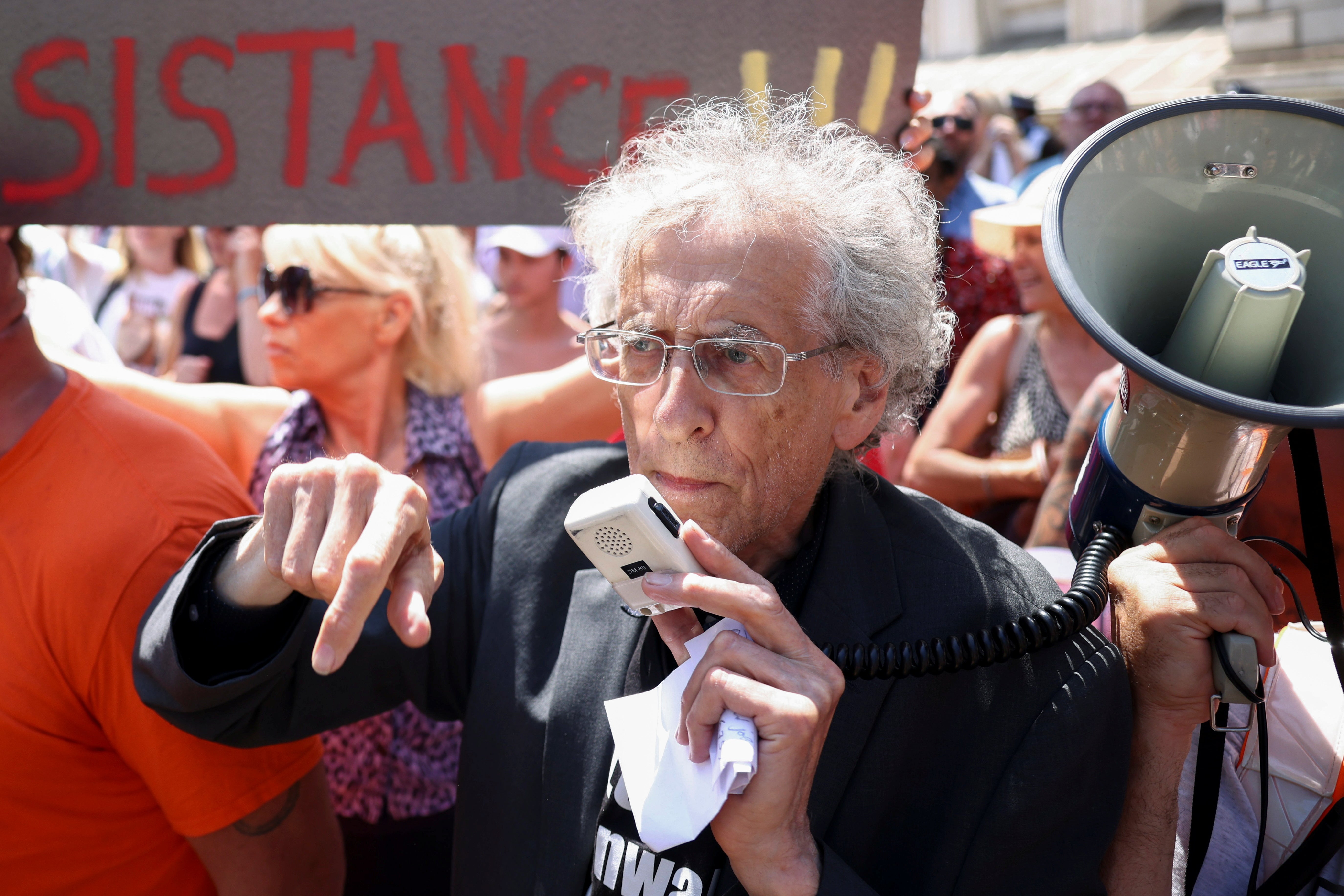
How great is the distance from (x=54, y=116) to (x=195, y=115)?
0.24m

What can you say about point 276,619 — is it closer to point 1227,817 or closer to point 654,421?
point 654,421

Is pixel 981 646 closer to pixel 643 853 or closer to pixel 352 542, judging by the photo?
pixel 643 853

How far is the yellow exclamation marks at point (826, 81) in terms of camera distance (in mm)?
2174

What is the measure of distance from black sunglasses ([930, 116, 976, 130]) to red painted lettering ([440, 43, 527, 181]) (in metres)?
1.52

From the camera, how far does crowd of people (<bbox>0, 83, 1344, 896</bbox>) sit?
1.47 m

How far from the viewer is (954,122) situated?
17.0 ft

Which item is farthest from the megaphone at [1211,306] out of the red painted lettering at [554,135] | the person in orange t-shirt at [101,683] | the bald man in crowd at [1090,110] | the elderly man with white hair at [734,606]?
the bald man in crowd at [1090,110]

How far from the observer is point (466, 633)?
6.46ft

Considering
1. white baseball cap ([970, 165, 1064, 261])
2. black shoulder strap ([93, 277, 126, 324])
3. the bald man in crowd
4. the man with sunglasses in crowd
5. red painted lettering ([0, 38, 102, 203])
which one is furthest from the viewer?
black shoulder strap ([93, 277, 126, 324])

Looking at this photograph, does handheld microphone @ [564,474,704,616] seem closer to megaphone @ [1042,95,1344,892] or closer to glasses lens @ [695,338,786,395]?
glasses lens @ [695,338,786,395]

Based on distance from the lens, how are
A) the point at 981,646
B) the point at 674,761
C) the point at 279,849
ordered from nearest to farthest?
the point at 674,761
the point at 981,646
the point at 279,849

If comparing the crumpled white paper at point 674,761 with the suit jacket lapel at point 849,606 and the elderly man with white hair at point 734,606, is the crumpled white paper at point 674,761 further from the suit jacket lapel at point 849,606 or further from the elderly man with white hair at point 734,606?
the suit jacket lapel at point 849,606

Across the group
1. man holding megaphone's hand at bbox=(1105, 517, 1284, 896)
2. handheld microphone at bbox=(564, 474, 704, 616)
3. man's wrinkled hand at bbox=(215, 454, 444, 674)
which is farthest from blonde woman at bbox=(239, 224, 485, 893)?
man holding megaphone's hand at bbox=(1105, 517, 1284, 896)

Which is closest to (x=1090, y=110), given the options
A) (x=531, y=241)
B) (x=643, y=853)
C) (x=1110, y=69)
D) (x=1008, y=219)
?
(x=1008, y=219)
